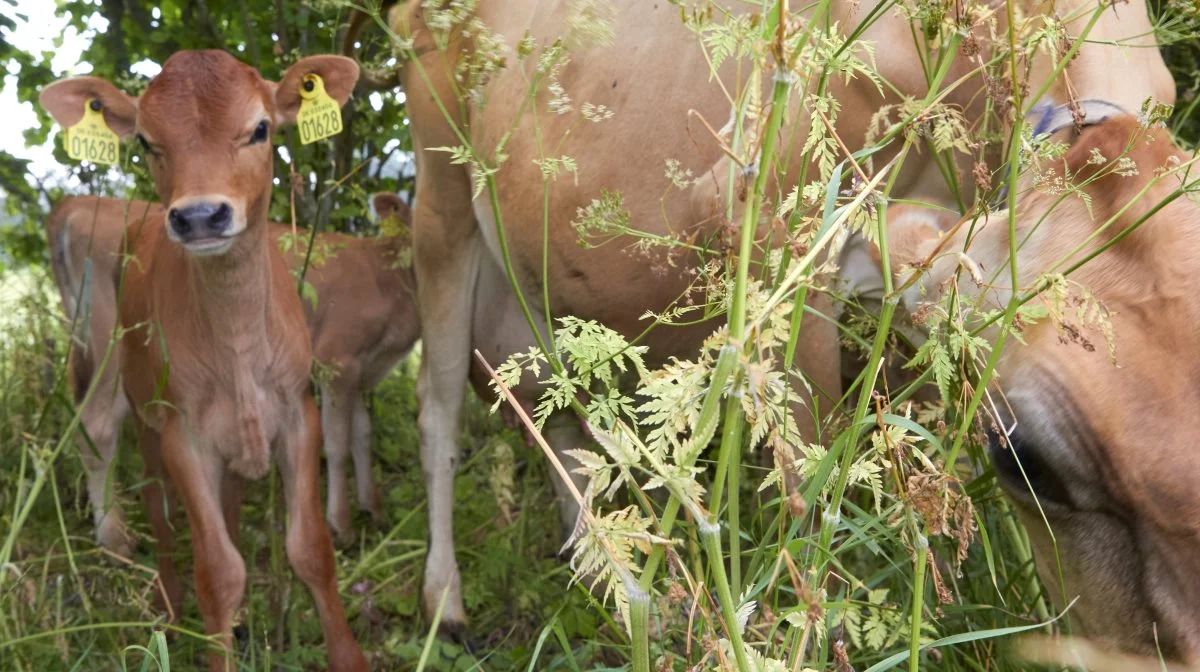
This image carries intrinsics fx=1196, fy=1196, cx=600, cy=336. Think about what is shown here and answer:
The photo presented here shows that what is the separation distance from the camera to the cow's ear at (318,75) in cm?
368

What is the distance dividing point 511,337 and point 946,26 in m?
3.13

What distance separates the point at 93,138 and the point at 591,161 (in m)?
1.48

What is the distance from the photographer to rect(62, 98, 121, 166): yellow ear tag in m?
3.49

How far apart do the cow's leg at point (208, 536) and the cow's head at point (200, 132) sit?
0.62m

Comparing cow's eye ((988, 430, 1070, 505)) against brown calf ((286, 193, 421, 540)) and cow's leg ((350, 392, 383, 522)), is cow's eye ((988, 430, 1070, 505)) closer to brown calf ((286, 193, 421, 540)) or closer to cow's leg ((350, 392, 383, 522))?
brown calf ((286, 193, 421, 540))

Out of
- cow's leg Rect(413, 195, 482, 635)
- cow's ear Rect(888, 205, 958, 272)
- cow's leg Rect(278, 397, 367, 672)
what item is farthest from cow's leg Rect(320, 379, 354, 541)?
cow's ear Rect(888, 205, 958, 272)

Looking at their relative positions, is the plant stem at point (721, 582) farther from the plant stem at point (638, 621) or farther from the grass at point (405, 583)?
the grass at point (405, 583)

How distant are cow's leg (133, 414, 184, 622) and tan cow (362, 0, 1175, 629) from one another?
2.72 feet

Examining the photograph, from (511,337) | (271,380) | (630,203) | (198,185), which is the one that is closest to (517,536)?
(511,337)

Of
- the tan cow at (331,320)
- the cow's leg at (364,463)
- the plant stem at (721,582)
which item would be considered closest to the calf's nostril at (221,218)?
the tan cow at (331,320)

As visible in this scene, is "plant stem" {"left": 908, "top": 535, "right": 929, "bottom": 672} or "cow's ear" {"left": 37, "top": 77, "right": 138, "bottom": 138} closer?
"plant stem" {"left": 908, "top": 535, "right": 929, "bottom": 672}

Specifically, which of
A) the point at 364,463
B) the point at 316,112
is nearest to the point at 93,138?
the point at 316,112

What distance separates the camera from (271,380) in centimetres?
355

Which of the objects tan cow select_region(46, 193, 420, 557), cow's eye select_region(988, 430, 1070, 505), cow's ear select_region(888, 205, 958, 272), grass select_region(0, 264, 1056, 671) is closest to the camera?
cow's eye select_region(988, 430, 1070, 505)
